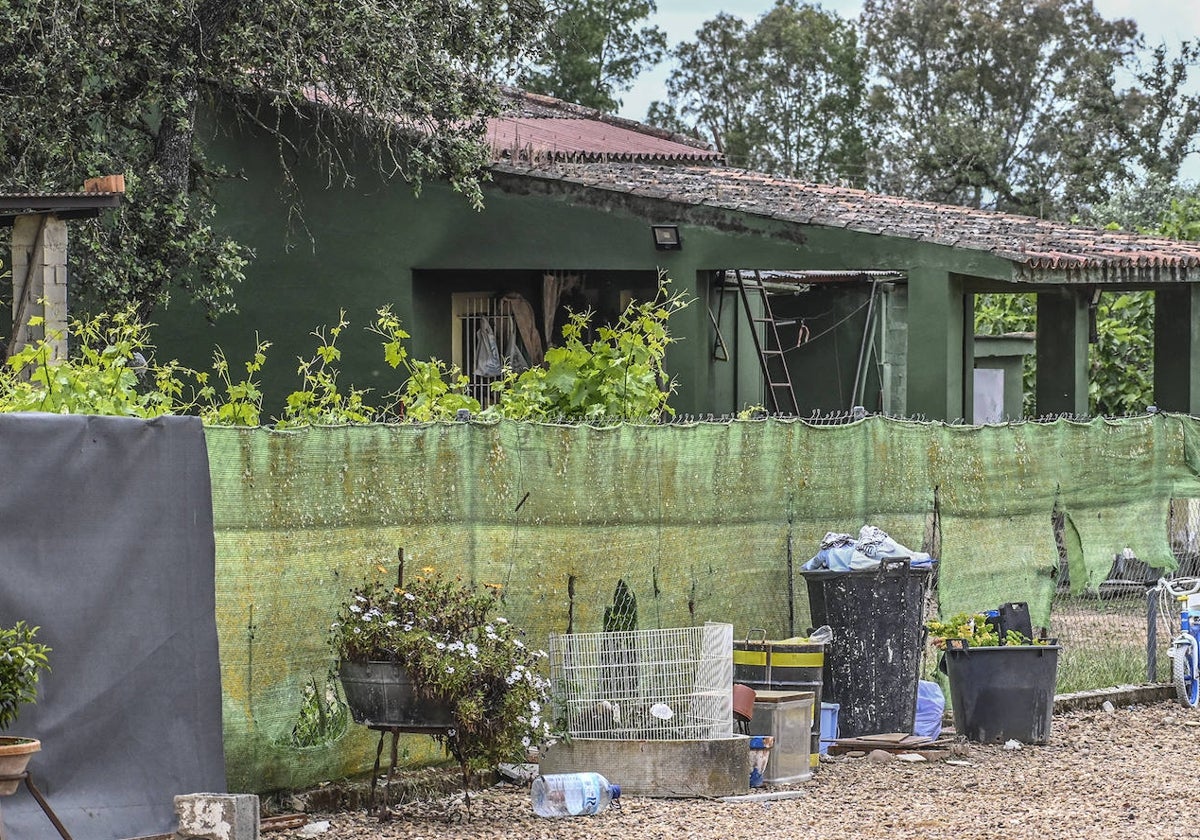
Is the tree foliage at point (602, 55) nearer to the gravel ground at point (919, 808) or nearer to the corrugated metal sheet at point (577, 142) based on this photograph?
the corrugated metal sheet at point (577, 142)

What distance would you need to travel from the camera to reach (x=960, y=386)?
18.7 metres

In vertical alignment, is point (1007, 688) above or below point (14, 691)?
below

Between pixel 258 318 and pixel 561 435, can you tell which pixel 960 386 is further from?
pixel 561 435

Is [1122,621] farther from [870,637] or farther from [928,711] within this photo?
[870,637]

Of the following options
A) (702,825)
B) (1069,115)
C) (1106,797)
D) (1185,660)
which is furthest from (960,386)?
(1069,115)

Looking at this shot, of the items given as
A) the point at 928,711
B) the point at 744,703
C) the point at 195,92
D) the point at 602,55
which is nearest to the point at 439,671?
the point at 744,703

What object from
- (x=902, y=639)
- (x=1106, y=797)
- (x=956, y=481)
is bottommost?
(x=1106, y=797)

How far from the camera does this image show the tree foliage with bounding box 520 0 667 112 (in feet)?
152

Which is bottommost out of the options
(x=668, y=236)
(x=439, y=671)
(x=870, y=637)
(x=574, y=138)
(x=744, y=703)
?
(x=744, y=703)

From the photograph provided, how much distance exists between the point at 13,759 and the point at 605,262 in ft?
40.0

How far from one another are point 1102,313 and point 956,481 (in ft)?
50.8

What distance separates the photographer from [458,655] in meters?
7.81

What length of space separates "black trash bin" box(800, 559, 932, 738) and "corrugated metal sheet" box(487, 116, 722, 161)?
9655 millimetres

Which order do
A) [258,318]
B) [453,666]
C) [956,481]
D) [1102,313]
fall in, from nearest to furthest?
1. [453,666]
2. [956,481]
3. [258,318]
4. [1102,313]
